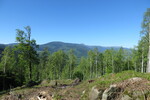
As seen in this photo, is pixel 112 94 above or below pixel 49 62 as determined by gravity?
above

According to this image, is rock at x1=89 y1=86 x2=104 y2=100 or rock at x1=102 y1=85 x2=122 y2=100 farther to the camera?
rock at x1=89 y1=86 x2=104 y2=100

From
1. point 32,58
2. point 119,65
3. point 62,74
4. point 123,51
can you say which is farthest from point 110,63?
point 32,58

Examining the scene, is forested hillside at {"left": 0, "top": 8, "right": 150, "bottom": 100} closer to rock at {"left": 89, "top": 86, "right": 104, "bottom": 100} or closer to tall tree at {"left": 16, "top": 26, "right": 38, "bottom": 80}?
tall tree at {"left": 16, "top": 26, "right": 38, "bottom": 80}

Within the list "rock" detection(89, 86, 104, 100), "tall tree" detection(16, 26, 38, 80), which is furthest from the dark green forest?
"rock" detection(89, 86, 104, 100)

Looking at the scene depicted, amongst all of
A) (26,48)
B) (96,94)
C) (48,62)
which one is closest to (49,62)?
(48,62)

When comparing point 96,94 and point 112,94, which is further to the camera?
point 96,94

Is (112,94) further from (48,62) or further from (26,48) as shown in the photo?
(48,62)

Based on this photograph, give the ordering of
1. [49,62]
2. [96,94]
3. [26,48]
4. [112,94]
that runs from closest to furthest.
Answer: [112,94], [96,94], [26,48], [49,62]

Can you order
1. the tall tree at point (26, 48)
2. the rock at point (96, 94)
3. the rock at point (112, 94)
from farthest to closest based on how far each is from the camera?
the tall tree at point (26, 48), the rock at point (96, 94), the rock at point (112, 94)

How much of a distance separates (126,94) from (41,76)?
185 feet

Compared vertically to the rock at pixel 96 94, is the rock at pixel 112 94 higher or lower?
higher

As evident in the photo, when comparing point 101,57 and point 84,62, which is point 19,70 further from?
point 101,57

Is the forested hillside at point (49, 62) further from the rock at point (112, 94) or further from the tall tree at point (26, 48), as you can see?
the rock at point (112, 94)

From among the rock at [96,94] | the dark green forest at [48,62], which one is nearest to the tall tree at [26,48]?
the dark green forest at [48,62]
